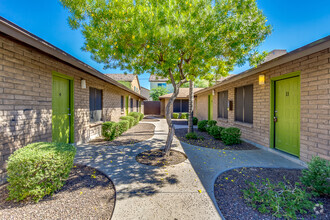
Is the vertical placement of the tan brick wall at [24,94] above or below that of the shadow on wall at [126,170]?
above

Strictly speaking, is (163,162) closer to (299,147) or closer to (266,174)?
(266,174)

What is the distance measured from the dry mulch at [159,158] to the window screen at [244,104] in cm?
356

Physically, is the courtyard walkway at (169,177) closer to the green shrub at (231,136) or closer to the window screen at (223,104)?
the green shrub at (231,136)

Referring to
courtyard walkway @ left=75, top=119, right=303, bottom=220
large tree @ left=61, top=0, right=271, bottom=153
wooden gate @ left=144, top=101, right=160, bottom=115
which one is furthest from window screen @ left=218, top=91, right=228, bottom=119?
wooden gate @ left=144, top=101, right=160, bottom=115

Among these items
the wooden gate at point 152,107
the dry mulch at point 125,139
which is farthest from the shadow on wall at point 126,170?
the wooden gate at point 152,107

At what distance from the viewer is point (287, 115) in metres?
4.49

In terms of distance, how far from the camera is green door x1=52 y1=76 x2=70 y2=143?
14.7 ft

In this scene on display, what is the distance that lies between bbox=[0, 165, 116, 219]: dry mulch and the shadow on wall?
238 millimetres

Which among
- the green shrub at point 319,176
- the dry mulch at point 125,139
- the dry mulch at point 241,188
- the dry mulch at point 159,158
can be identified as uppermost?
the green shrub at point 319,176

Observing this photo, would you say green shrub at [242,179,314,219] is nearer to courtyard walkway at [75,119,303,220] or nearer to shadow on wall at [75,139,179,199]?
courtyard walkway at [75,119,303,220]

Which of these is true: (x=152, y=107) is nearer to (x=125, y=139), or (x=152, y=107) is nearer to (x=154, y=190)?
(x=125, y=139)

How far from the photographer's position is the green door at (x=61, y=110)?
4488 mm

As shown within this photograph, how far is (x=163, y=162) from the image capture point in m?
4.04

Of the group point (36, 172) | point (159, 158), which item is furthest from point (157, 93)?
point (36, 172)
